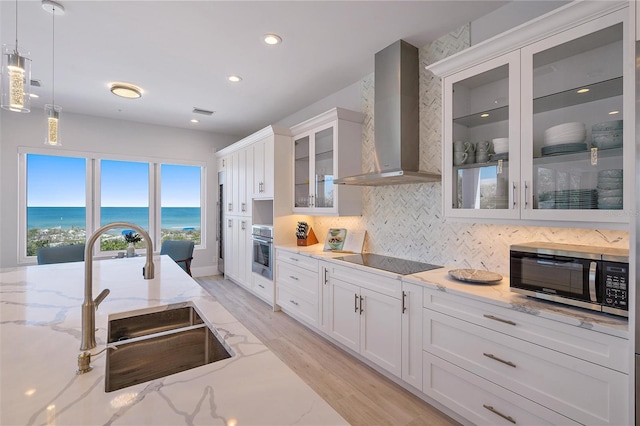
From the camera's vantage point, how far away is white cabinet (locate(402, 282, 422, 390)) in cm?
210

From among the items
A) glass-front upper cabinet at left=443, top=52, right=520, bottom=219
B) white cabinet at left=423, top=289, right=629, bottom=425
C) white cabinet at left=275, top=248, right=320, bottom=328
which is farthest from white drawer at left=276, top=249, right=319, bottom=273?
glass-front upper cabinet at left=443, top=52, right=520, bottom=219

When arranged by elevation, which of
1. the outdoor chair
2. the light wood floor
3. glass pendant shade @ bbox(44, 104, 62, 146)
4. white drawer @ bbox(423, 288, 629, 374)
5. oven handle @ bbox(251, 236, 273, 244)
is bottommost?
the light wood floor

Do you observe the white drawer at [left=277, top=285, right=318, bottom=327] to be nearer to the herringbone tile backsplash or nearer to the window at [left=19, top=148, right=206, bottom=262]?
the herringbone tile backsplash

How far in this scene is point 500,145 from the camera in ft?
6.32

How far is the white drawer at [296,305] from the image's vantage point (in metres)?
3.21

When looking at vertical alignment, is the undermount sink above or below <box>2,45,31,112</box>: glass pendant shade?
below

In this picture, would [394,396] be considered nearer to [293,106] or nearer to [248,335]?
[248,335]

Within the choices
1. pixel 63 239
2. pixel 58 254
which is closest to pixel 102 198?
pixel 63 239

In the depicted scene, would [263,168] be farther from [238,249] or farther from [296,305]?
[296,305]

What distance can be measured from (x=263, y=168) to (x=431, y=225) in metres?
2.44

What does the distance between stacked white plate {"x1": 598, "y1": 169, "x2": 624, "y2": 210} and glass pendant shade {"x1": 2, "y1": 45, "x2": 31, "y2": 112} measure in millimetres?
2976

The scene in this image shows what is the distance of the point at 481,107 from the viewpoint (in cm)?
205

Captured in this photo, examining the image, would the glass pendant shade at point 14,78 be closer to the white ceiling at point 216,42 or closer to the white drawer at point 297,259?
the white ceiling at point 216,42

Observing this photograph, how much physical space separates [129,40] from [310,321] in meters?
3.15
